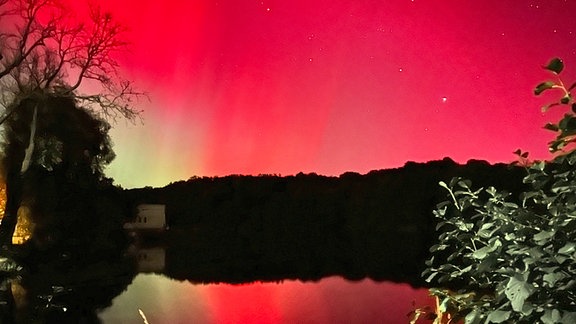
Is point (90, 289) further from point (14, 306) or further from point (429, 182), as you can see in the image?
point (429, 182)

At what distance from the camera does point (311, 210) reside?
3853cm

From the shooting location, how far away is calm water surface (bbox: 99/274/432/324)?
763 cm

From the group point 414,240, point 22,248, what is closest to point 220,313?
point 22,248

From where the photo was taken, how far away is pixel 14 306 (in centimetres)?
830

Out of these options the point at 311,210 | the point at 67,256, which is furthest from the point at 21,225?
the point at 311,210

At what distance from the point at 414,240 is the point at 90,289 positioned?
842 inches

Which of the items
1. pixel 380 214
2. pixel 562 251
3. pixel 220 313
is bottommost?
pixel 220 313

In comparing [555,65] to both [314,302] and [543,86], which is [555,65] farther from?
[314,302]

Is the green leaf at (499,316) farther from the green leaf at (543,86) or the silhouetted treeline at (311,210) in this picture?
the silhouetted treeline at (311,210)

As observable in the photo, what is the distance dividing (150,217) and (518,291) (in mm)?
31826

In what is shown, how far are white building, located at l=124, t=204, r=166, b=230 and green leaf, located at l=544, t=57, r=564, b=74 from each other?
24.9 m

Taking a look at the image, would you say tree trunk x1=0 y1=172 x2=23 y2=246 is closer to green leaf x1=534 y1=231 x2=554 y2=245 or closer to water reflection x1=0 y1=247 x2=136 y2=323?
water reflection x1=0 y1=247 x2=136 y2=323

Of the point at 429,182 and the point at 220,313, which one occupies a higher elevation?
the point at 429,182

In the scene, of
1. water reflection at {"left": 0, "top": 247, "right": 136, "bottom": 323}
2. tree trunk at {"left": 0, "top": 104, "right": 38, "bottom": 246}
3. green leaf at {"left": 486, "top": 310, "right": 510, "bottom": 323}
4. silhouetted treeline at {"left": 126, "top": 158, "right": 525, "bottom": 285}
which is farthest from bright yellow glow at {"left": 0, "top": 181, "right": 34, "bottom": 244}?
green leaf at {"left": 486, "top": 310, "right": 510, "bottom": 323}
